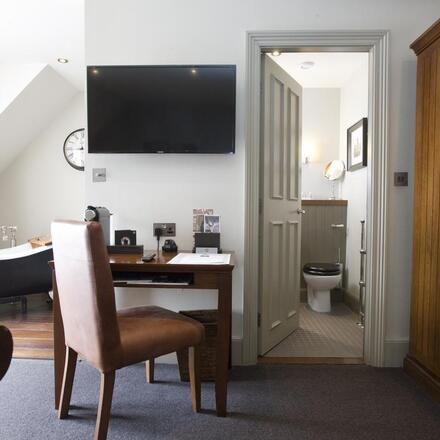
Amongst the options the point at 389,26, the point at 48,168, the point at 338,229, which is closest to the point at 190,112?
the point at 389,26

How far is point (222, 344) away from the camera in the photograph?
1.76 m

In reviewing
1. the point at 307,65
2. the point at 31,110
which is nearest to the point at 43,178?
the point at 31,110

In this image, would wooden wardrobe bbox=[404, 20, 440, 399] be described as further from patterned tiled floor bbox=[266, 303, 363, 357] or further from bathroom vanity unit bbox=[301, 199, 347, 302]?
bathroom vanity unit bbox=[301, 199, 347, 302]

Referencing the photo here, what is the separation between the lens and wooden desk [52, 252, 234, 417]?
176 centimetres

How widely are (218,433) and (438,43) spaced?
227 cm

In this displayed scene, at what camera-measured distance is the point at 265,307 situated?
2.52 metres

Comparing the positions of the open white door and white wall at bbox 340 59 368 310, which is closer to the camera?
the open white door

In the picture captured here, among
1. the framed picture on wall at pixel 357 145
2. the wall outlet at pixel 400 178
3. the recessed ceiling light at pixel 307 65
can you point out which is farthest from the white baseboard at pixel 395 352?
the recessed ceiling light at pixel 307 65

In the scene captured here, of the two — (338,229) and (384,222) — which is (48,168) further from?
(384,222)

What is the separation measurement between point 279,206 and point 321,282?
3.87 feet

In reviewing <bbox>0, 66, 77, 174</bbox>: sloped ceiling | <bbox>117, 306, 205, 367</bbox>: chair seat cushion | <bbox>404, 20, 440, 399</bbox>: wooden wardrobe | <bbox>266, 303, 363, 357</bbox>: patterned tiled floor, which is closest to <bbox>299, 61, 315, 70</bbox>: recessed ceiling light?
<bbox>404, 20, 440, 399</bbox>: wooden wardrobe

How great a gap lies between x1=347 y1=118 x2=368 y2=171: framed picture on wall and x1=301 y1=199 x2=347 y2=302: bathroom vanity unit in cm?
46

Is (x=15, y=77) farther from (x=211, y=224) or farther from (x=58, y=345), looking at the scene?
(x=58, y=345)

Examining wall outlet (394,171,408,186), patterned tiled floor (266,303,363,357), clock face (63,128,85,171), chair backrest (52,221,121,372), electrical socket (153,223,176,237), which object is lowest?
patterned tiled floor (266,303,363,357)
